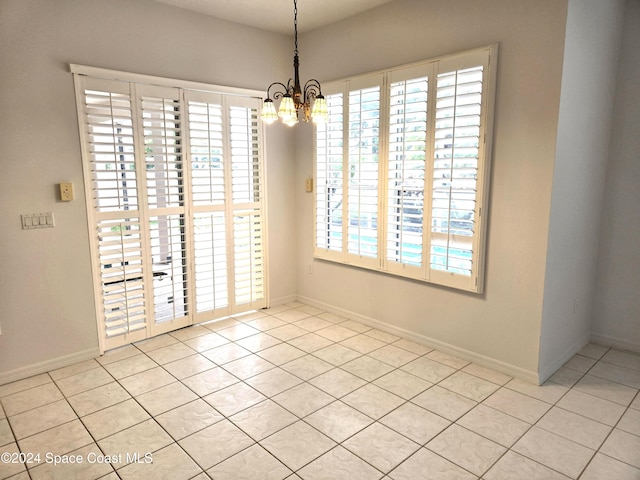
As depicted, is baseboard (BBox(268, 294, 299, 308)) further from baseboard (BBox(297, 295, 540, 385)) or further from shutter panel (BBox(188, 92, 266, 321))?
baseboard (BBox(297, 295, 540, 385))

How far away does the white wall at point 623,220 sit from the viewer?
135 inches

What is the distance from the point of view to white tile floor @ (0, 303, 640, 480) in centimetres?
224

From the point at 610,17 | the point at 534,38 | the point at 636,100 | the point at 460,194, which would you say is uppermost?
the point at 610,17

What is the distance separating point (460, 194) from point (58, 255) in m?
3.12

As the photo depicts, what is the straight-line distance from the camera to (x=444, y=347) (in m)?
3.58

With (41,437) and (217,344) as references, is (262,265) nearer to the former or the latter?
(217,344)

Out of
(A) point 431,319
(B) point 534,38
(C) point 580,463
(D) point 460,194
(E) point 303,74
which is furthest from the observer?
(E) point 303,74

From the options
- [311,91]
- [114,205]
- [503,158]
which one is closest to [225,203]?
[114,205]

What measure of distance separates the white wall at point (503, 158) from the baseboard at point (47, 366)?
2.60 metres

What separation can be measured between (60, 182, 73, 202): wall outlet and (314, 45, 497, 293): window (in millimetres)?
2255

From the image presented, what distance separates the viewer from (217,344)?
3.80 metres

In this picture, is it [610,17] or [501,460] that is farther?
[610,17]

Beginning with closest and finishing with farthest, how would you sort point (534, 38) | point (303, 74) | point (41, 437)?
point (41, 437) → point (534, 38) → point (303, 74)

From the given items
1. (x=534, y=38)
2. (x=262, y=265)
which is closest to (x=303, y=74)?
(x=262, y=265)
